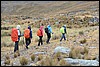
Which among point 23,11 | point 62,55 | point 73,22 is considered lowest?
point 23,11

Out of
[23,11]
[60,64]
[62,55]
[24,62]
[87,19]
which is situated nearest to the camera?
[60,64]

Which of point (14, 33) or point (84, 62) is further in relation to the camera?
point (14, 33)

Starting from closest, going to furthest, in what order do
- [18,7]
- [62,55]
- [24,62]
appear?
1. [24,62]
2. [62,55]
3. [18,7]

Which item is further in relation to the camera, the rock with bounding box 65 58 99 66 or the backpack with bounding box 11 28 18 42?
the backpack with bounding box 11 28 18 42

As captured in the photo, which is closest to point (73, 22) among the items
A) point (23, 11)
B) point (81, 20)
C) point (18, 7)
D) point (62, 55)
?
point (81, 20)

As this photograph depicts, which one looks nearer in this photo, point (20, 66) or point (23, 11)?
point (20, 66)

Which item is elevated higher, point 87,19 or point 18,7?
point 87,19

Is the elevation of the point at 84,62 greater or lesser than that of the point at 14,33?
lesser

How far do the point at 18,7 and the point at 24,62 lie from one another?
11764 cm

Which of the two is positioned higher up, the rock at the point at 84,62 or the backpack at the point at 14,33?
the backpack at the point at 14,33

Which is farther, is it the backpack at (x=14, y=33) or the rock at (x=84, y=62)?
the backpack at (x=14, y=33)

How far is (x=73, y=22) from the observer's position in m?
54.4

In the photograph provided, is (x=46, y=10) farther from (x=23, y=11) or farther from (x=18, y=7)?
(x=18, y=7)

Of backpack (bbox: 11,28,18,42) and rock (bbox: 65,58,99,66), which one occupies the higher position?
backpack (bbox: 11,28,18,42)
